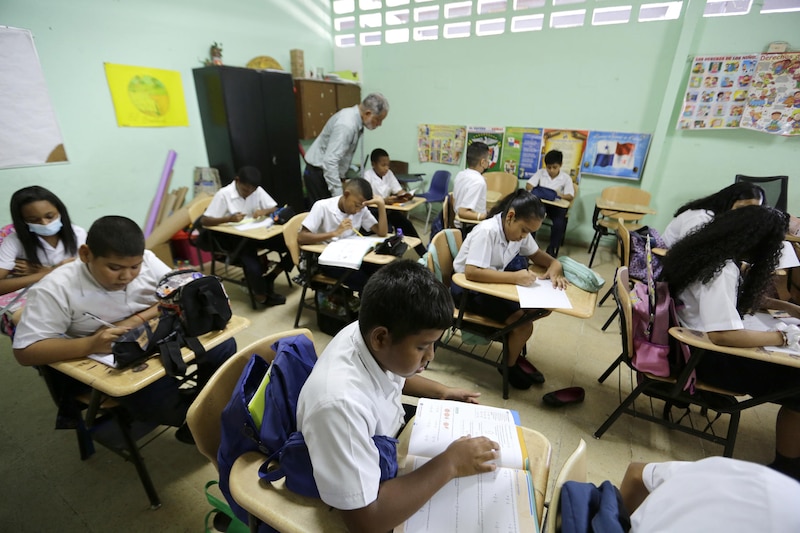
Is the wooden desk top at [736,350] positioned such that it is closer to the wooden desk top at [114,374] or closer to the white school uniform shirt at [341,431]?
the white school uniform shirt at [341,431]

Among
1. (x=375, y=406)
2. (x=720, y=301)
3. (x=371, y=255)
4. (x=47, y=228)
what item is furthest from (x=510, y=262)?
(x=47, y=228)

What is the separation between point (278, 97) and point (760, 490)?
5.32 meters

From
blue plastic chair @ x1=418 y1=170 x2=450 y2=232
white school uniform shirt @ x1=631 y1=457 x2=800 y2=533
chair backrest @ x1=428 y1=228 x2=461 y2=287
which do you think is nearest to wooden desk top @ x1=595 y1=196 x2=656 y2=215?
blue plastic chair @ x1=418 y1=170 x2=450 y2=232

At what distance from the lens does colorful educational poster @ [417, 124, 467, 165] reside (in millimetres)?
5379

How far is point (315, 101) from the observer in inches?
203

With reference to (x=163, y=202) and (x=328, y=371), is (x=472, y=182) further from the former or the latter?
(x=163, y=202)

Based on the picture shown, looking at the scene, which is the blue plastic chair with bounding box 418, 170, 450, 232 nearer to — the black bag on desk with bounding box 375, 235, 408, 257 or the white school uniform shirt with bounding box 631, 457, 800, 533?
the black bag on desk with bounding box 375, 235, 408, 257

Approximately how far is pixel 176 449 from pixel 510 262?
216cm

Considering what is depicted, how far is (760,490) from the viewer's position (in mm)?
508

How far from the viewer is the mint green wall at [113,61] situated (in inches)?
117

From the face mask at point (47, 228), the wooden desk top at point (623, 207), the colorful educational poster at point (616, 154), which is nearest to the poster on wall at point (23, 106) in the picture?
the face mask at point (47, 228)

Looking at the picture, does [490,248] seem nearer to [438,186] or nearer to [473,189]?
[473,189]

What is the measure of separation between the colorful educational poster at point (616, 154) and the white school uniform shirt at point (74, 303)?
4967 millimetres

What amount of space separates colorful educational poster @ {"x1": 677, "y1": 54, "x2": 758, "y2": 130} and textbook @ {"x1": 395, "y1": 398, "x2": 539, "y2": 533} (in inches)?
188
